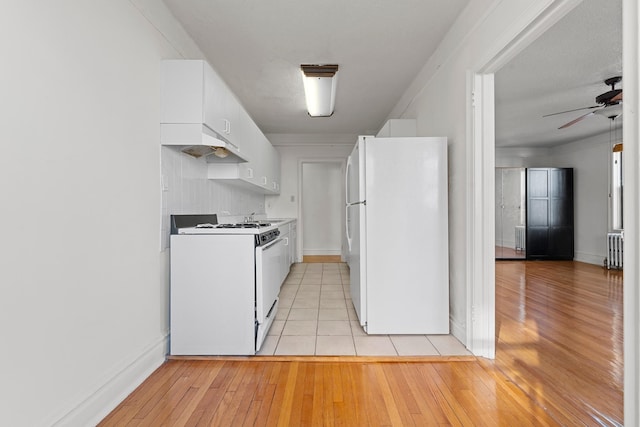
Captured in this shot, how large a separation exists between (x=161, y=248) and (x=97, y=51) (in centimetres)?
119

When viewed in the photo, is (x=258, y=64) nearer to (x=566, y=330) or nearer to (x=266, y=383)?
(x=266, y=383)

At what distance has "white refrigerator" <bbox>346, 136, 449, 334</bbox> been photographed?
251cm

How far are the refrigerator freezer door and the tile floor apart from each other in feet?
0.57

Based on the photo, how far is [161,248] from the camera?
6.92 feet

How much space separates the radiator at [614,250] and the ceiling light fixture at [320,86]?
17.9ft

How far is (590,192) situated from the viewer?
6.11 meters

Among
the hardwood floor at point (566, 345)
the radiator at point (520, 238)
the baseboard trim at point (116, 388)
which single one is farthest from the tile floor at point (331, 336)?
the radiator at point (520, 238)

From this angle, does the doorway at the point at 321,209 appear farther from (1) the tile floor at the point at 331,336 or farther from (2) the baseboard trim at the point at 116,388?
(2) the baseboard trim at the point at 116,388

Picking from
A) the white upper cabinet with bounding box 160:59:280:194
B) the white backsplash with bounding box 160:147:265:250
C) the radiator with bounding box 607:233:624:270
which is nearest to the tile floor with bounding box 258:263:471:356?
the white backsplash with bounding box 160:147:265:250

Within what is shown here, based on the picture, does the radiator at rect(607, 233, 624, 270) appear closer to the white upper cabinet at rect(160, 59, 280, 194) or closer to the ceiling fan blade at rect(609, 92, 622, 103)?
the ceiling fan blade at rect(609, 92, 622, 103)

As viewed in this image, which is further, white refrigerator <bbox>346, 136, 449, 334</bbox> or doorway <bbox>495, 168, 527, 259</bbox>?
doorway <bbox>495, 168, 527, 259</bbox>

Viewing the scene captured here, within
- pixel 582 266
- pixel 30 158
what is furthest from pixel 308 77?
pixel 582 266

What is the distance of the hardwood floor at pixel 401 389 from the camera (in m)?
1.51

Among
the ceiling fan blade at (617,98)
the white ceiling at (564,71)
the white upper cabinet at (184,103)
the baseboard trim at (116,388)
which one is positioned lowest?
the baseboard trim at (116,388)
